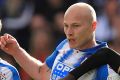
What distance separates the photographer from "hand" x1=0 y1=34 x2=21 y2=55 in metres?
5.00

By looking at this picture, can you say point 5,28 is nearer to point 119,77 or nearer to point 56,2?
point 56,2

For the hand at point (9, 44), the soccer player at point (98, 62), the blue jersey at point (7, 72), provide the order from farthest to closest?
the blue jersey at point (7, 72) < the hand at point (9, 44) < the soccer player at point (98, 62)

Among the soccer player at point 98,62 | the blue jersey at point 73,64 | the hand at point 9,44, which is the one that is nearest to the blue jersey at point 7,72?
the hand at point 9,44

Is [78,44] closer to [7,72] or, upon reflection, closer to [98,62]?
[98,62]

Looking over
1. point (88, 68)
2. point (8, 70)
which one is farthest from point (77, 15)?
point (8, 70)

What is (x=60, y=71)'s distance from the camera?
4848mm

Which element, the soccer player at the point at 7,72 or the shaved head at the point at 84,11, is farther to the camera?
the soccer player at the point at 7,72

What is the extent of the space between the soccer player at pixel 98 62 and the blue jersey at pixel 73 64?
2.9 inches

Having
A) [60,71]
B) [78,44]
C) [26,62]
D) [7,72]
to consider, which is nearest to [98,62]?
[78,44]

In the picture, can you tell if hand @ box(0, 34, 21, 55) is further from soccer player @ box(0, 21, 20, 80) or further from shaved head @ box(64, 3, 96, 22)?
shaved head @ box(64, 3, 96, 22)

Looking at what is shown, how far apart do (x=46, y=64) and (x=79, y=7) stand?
0.59 metres

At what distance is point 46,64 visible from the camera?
203 inches

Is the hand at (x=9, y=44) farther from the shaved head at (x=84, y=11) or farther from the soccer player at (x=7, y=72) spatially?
the shaved head at (x=84, y=11)

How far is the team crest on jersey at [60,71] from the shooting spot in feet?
15.9
